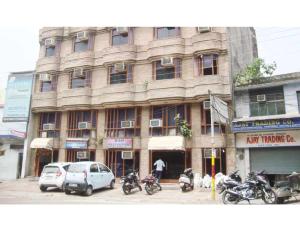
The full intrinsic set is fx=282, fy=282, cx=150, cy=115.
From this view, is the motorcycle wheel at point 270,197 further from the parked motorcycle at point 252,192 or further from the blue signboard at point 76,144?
the blue signboard at point 76,144

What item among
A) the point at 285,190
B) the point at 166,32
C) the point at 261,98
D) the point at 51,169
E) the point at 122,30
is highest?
the point at 122,30

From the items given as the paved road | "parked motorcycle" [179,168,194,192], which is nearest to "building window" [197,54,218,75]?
"parked motorcycle" [179,168,194,192]

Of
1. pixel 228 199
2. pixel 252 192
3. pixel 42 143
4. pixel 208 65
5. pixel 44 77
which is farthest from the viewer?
pixel 44 77

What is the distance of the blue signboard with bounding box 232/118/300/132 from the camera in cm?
969

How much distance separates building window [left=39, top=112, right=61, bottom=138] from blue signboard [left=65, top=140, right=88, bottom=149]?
97 centimetres

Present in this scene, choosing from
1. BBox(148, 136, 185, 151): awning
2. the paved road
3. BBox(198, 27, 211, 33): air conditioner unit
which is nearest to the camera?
the paved road

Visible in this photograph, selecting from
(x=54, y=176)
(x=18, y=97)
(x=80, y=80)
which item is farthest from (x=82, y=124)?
(x=54, y=176)

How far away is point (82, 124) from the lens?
1290 cm

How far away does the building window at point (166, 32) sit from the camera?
12.0 meters

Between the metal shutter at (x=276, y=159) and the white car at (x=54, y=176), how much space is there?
6.79 meters

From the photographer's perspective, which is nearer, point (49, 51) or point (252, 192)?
point (252, 192)

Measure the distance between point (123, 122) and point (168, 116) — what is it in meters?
1.99

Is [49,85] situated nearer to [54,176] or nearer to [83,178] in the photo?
[54,176]

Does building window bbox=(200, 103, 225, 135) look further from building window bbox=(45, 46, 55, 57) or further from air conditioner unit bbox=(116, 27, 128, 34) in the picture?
building window bbox=(45, 46, 55, 57)
